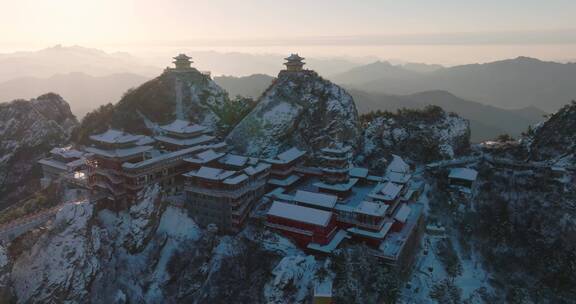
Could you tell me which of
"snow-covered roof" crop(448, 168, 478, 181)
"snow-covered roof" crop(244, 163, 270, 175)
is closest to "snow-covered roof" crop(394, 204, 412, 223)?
"snow-covered roof" crop(448, 168, 478, 181)

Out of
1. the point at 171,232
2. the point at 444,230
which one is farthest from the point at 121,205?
the point at 444,230

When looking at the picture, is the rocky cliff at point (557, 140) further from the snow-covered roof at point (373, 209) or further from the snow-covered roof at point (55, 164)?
the snow-covered roof at point (55, 164)

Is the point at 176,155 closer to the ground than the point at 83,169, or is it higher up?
higher up

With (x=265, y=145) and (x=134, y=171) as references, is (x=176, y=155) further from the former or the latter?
(x=265, y=145)

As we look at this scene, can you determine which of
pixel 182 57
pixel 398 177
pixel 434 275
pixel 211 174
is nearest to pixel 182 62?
pixel 182 57

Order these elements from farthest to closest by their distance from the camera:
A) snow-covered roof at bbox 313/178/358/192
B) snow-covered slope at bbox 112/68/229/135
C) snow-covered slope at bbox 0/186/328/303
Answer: snow-covered slope at bbox 112/68/229/135
snow-covered roof at bbox 313/178/358/192
snow-covered slope at bbox 0/186/328/303

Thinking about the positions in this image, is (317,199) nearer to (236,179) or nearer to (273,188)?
(273,188)

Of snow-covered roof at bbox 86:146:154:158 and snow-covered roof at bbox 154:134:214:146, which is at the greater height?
snow-covered roof at bbox 86:146:154:158

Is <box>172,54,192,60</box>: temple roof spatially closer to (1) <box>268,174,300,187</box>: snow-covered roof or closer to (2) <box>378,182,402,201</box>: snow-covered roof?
(1) <box>268,174,300,187</box>: snow-covered roof
